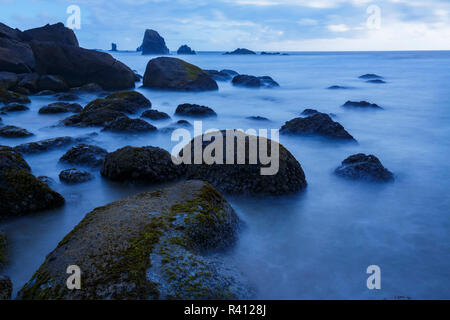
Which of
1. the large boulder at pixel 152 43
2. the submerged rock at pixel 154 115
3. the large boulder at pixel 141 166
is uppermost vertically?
the large boulder at pixel 152 43

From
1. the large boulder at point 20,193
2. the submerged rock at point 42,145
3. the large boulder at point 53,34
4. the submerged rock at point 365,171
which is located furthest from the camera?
the large boulder at point 53,34

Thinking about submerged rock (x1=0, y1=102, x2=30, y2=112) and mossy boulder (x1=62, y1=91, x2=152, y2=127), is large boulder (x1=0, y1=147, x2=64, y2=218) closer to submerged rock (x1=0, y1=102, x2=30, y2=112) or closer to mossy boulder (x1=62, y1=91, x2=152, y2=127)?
mossy boulder (x1=62, y1=91, x2=152, y2=127)

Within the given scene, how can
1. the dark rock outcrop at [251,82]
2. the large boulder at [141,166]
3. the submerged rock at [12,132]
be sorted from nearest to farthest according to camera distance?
1. the large boulder at [141,166]
2. the submerged rock at [12,132]
3. the dark rock outcrop at [251,82]

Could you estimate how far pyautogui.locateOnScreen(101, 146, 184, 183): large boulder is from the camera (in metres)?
5.84

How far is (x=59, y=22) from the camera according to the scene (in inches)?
1065

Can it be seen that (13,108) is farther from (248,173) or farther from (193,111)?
(248,173)

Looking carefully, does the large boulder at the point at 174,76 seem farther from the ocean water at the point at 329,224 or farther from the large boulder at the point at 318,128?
the large boulder at the point at 318,128

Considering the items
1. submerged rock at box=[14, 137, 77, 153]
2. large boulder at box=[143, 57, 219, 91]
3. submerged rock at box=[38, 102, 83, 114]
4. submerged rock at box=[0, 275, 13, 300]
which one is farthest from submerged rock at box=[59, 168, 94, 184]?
large boulder at box=[143, 57, 219, 91]

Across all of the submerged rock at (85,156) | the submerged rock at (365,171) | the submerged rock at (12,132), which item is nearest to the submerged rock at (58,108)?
the submerged rock at (12,132)

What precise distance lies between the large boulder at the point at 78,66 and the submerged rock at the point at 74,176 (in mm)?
13919

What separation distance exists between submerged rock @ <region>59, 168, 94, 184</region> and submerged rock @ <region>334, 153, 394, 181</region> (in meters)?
4.66

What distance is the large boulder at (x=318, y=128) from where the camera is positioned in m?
9.29

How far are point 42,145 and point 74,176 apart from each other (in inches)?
96.6
